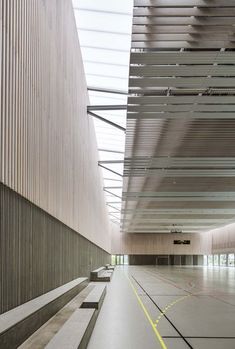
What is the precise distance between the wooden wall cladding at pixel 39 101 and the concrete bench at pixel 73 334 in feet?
7.27

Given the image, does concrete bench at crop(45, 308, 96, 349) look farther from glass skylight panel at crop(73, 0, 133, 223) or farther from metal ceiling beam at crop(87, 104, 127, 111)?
metal ceiling beam at crop(87, 104, 127, 111)

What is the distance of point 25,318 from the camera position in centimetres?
693

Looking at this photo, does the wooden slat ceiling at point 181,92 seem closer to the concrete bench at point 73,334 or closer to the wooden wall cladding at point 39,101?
the wooden wall cladding at point 39,101

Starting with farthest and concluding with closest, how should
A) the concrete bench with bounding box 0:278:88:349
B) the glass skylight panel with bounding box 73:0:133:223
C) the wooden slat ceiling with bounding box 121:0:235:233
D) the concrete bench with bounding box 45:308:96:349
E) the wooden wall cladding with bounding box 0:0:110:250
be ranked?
the glass skylight panel with bounding box 73:0:133:223 → the wooden slat ceiling with bounding box 121:0:235:233 → the wooden wall cladding with bounding box 0:0:110:250 → the concrete bench with bounding box 45:308:96:349 → the concrete bench with bounding box 0:278:88:349

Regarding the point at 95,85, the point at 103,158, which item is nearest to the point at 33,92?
the point at 95,85

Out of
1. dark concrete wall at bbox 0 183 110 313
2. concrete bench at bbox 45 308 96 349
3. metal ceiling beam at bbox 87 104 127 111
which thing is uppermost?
metal ceiling beam at bbox 87 104 127 111

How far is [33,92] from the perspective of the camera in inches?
356

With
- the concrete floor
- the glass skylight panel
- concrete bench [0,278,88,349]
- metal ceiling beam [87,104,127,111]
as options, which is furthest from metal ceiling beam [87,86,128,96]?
concrete bench [0,278,88,349]

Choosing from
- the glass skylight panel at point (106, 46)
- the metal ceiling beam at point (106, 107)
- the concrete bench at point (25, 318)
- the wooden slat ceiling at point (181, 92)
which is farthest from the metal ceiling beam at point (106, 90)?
the concrete bench at point (25, 318)

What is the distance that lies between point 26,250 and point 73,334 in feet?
6.32

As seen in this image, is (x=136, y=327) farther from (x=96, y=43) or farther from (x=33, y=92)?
(x=96, y=43)

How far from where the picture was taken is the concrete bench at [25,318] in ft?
19.3

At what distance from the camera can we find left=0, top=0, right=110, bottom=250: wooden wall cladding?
281 inches

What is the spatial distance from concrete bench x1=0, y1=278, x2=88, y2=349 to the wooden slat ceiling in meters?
5.94
